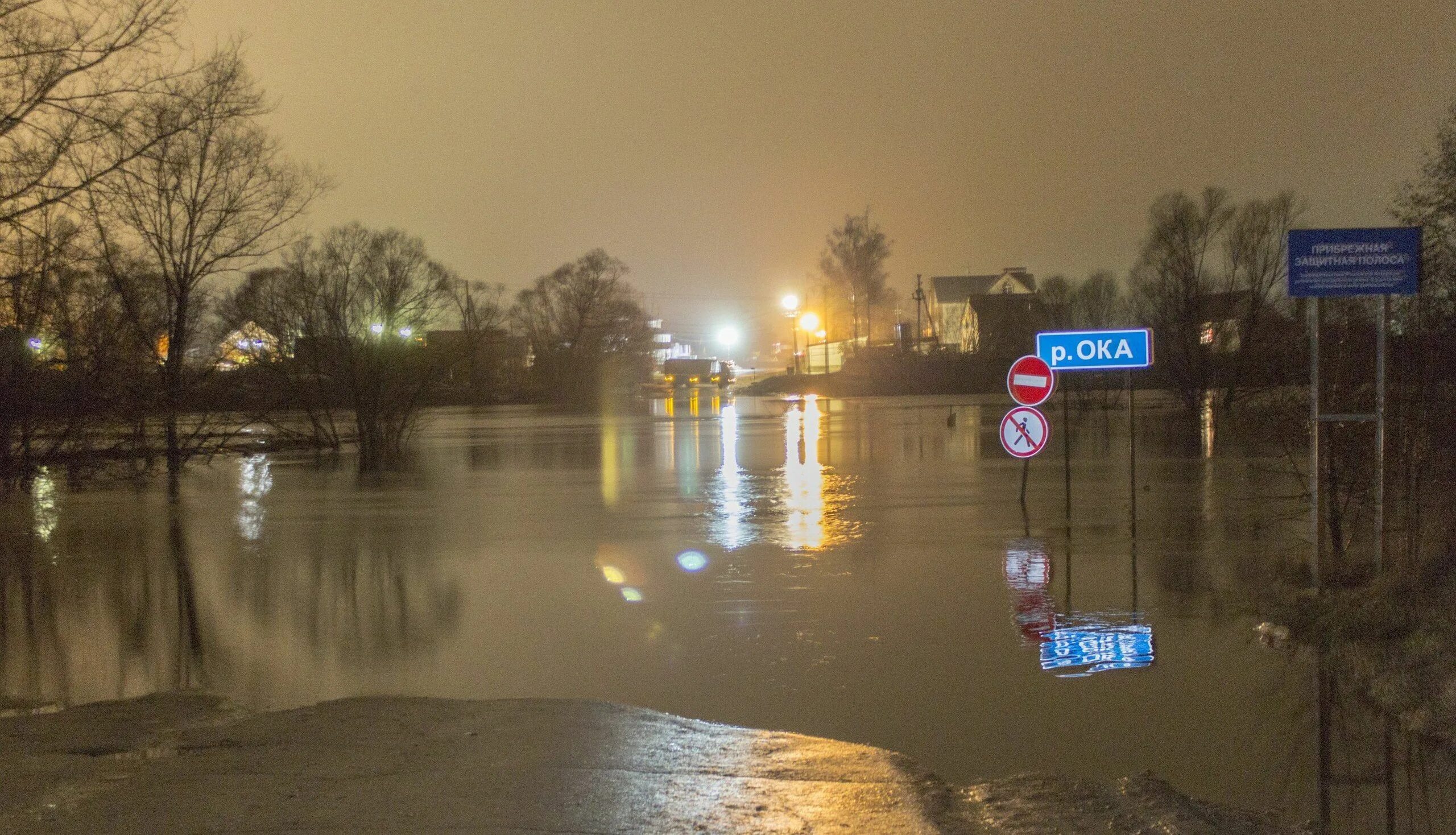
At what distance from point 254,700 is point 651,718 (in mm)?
2649

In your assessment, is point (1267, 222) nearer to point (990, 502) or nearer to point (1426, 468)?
point (990, 502)

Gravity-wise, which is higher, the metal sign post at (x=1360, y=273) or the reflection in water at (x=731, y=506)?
the metal sign post at (x=1360, y=273)

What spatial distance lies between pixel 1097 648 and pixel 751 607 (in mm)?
2893

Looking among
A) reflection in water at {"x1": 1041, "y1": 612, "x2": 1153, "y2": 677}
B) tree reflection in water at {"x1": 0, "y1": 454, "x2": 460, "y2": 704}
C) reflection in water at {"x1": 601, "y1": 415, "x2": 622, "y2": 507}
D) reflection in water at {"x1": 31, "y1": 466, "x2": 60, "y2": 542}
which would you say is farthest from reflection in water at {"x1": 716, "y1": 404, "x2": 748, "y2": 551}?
reflection in water at {"x1": 31, "y1": 466, "x2": 60, "y2": 542}

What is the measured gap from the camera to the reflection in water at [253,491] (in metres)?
15.5

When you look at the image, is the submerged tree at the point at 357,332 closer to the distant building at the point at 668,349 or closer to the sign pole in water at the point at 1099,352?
the sign pole in water at the point at 1099,352

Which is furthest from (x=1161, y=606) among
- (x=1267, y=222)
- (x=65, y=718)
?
(x=1267, y=222)

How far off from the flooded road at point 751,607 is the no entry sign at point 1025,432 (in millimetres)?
897

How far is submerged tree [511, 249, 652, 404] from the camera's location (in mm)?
88688

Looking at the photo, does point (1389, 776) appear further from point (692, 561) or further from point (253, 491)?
point (253, 491)

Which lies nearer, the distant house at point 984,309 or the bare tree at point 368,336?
the bare tree at point 368,336

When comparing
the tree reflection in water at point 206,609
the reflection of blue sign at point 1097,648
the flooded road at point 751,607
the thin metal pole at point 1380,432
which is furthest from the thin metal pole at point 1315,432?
the tree reflection in water at point 206,609

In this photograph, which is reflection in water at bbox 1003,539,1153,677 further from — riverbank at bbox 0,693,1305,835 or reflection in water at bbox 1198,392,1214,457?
reflection in water at bbox 1198,392,1214,457

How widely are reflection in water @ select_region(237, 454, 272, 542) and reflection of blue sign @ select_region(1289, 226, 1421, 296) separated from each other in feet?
39.7
